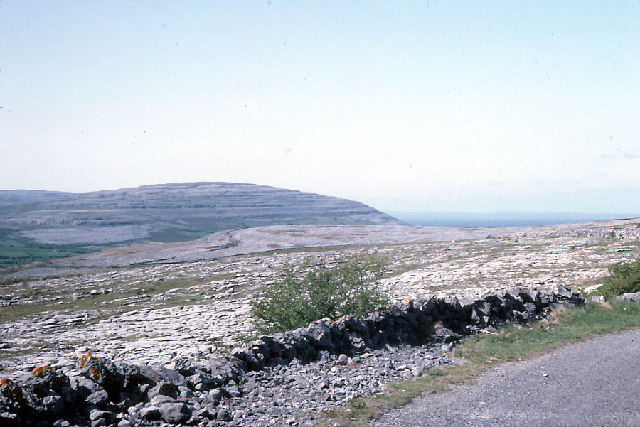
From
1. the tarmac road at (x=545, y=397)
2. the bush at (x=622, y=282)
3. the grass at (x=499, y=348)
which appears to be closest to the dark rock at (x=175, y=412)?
the grass at (x=499, y=348)

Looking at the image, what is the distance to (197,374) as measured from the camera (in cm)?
1016

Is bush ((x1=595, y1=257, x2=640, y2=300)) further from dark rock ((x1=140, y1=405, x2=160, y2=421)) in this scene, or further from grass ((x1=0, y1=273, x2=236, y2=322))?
grass ((x1=0, y1=273, x2=236, y2=322))

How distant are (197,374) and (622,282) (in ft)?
60.1

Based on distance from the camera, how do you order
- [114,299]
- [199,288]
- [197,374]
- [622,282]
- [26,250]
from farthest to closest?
[26,250]
[199,288]
[114,299]
[622,282]
[197,374]

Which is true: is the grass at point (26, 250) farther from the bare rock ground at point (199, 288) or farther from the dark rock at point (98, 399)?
the dark rock at point (98, 399)

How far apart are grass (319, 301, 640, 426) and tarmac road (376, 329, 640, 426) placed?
373 mm

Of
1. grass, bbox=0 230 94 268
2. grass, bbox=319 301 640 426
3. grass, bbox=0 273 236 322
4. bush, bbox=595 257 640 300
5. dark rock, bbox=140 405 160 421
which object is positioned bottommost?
grass, bbox=0 230 94 268

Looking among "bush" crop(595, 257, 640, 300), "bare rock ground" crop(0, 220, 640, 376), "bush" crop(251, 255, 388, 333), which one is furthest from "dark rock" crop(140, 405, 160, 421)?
"bush" crop(595, 257, 640, 300)

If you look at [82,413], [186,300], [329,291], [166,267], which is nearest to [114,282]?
[166,267]

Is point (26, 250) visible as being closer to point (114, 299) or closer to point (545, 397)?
point (114, 299)

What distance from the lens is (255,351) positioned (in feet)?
38.9

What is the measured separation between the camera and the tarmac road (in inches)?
328

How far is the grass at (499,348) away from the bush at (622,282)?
1.92 m

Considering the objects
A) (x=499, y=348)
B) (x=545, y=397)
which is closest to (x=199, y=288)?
(x=499, y=348)
